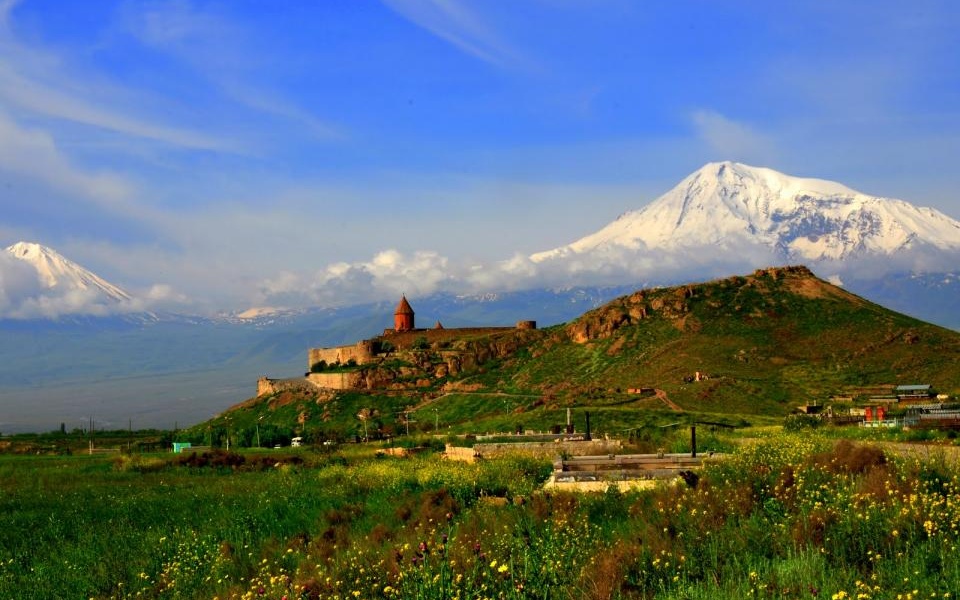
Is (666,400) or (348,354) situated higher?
(348,354)

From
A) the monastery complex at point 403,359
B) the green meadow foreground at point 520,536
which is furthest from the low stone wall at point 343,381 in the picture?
the green meadow foreground at point 520,536

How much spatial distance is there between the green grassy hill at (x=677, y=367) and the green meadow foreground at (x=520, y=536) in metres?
31.5

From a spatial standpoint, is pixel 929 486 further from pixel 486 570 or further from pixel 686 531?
pixel 486 570

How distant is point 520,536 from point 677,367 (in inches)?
2486

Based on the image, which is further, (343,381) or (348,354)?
(348,354)

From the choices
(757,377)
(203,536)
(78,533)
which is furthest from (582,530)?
(757,377)

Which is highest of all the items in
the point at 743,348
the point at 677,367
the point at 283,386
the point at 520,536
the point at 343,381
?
the point at 743,348

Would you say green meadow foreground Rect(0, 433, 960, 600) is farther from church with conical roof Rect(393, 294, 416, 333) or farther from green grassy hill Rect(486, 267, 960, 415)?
church with conical roof Rect(393, 294, 416, 333)

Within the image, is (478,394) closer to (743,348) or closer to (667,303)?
(667,303)

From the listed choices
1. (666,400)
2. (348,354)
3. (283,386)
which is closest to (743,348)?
(666,400)

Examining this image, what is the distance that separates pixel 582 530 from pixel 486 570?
302 centimetres

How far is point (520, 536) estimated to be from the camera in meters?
13.0

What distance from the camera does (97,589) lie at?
15.6 m

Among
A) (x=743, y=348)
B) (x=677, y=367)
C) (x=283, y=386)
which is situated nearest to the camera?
(x=677, y=367)
